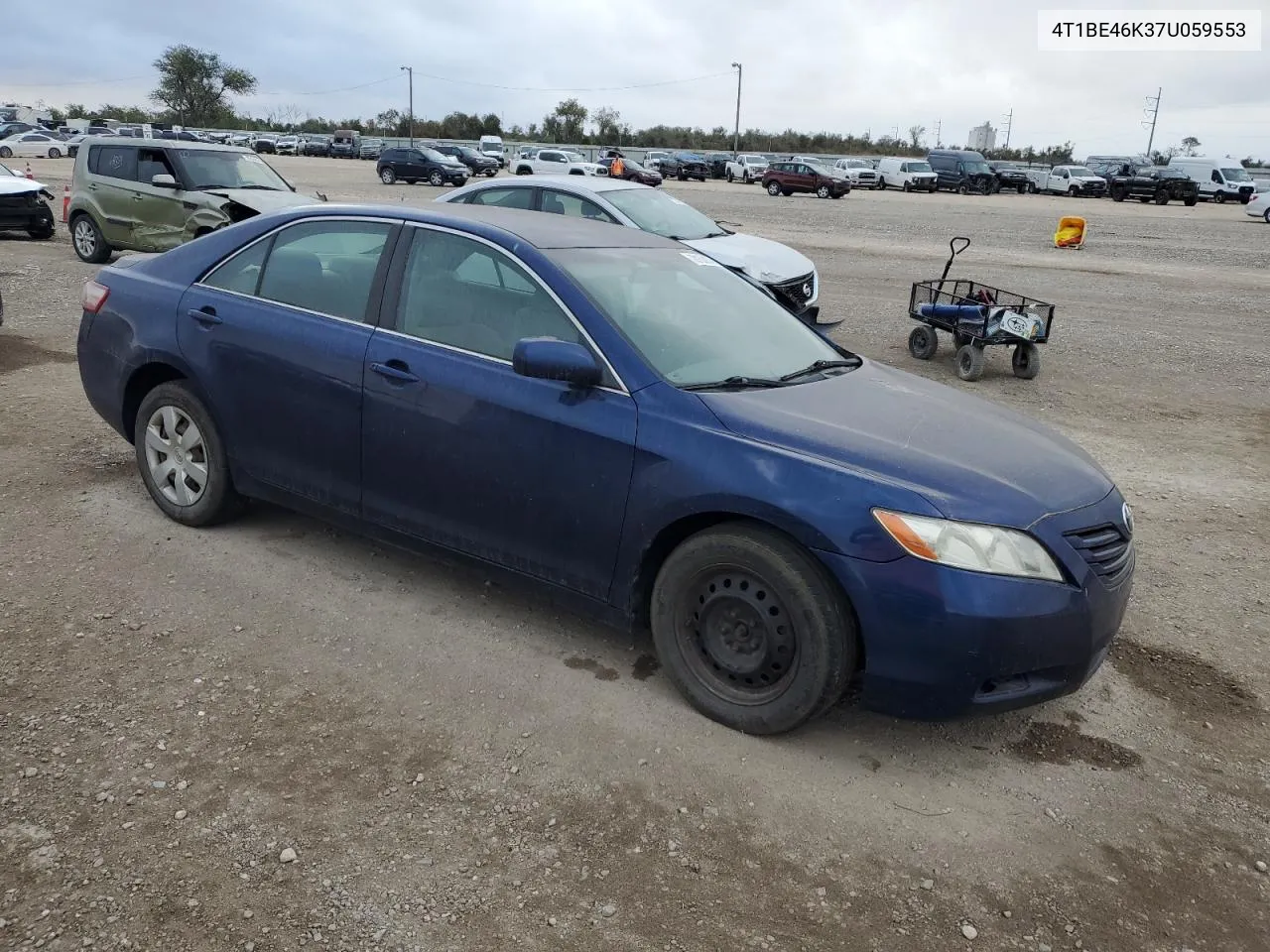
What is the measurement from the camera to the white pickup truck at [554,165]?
1689 inches

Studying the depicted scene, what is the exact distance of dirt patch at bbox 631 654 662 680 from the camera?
388 cm

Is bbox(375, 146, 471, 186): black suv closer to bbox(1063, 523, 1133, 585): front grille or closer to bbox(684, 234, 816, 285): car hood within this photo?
bbox(684, 234, 816, 285): car hood

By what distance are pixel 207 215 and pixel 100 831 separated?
11.4 metres

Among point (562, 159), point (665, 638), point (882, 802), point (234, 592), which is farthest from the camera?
point (562, 159)

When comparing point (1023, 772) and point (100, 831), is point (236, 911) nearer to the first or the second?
point (100, 831)

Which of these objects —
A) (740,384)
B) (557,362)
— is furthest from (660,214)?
(557,362)

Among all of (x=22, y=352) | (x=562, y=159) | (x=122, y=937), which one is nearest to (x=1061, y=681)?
(x=122, y=937)

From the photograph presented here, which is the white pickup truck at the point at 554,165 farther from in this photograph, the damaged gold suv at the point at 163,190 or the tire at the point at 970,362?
the tire at the point at 970,362

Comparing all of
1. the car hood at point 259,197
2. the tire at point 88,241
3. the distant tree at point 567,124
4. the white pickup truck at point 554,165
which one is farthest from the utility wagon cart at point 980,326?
the distant tree at point 567,124

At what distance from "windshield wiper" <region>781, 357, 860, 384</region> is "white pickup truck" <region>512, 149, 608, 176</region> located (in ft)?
128

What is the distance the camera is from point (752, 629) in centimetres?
341

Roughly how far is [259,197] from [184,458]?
29.4 feet

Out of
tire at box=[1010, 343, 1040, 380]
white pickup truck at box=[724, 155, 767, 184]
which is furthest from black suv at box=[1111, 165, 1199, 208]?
tire at box=[1010, 343, 1040, 380]

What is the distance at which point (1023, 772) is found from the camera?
3391 mm
